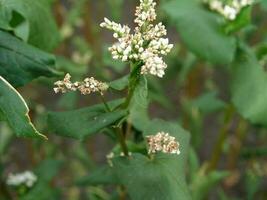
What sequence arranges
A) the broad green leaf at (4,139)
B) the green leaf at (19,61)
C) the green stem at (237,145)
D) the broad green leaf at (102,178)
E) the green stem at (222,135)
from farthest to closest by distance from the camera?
1. the green stem at (237,145)
2. the broad green leaf at (4,139)
3. the green stem at (222,135)
4. the broad green leaf at (102,178)
5. the green leaf at (19,61)

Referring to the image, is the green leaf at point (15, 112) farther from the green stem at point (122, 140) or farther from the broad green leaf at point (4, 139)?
the broad green leaf at point (4, 139)

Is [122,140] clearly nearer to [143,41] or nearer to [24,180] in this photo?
[143,41]

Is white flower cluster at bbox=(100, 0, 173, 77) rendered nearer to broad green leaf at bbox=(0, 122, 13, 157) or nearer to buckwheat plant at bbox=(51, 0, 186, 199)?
buckwheat plant at bbox=(51, 0, 186, 199)

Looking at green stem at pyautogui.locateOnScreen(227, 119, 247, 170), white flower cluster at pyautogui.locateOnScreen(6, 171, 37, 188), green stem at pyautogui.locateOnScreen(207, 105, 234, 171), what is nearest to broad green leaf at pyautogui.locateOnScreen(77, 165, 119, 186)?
white flower cluster at pyautogui.locateOnScreen(6, 171, 37, 188)

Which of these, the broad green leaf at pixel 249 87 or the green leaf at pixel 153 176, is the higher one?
the broad green leaf at pixel 249 87

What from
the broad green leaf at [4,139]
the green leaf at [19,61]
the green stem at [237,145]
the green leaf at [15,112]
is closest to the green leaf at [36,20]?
the green leaf at [19,61]

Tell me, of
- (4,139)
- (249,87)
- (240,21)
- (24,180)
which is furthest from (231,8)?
(4,139)

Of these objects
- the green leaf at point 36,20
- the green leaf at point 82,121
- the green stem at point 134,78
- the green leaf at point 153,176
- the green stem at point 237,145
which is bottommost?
the green leaf at point 153,176
